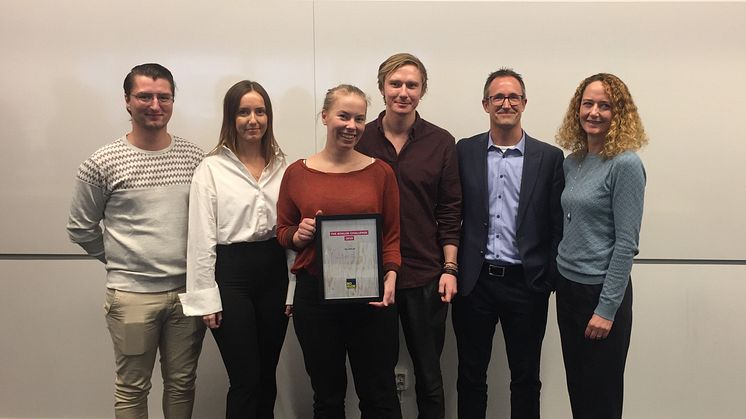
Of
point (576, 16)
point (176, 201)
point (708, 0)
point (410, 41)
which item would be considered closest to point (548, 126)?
point (576, 16)

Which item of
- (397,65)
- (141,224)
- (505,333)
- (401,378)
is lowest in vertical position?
(401,378)

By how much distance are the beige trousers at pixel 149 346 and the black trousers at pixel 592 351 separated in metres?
1.43

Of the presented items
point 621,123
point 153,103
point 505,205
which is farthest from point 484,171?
point 153,103

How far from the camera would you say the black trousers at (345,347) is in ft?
5.42

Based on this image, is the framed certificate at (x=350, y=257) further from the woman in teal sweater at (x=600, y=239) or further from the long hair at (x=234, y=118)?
the woman in teal sweater at (x=600, y=239)

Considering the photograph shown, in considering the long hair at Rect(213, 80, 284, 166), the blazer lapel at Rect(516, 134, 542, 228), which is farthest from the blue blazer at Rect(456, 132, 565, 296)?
the long hair at Rect(213, 80, 284, 166)

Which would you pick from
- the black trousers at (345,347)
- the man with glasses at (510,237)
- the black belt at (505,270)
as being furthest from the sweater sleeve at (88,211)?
the black belt at (505,270)

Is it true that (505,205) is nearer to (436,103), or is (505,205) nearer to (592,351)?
(592,351)

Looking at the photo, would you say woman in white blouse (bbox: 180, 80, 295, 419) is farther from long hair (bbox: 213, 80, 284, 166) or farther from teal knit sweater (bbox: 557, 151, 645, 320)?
teal knit sweater (bbox: 557, 151, 645, 320)

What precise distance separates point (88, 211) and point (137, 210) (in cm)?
21

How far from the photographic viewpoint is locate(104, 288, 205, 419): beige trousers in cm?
176

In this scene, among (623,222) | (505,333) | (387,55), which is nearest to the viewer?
(623,222)

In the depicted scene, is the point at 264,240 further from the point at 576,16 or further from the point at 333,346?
the point at 576,16

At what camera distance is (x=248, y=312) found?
5.77ft
